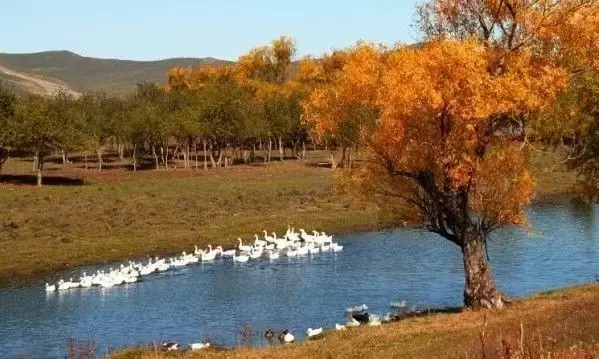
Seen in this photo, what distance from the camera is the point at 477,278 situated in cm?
3488

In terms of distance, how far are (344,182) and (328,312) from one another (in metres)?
9.11

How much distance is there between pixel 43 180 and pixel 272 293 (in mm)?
69282

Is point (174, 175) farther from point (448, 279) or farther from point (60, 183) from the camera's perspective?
point (448, 279)

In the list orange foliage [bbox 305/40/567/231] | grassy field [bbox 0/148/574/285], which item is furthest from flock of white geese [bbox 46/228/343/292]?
orange foliage [bbox 305/40/567/231]

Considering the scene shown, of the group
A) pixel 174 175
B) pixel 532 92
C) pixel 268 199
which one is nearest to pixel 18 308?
pixel 532 92

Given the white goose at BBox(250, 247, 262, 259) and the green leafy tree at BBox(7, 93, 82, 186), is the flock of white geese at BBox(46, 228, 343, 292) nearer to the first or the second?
the white goose at BBox(250, 247, 262, 259)

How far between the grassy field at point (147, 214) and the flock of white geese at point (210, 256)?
4.58 m

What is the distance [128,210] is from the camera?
84.4m

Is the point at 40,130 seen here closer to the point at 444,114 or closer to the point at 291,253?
→ the point at 291,253

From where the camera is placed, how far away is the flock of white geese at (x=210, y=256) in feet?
177

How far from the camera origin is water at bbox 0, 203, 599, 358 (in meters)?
40.7

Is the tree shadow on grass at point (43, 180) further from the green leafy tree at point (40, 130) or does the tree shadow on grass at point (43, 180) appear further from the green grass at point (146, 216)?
the green grass at point (146, 216)

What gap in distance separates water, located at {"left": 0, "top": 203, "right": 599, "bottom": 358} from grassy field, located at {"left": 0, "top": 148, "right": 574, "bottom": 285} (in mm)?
7811

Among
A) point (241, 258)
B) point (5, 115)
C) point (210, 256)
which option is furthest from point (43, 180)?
point (241, 258)
